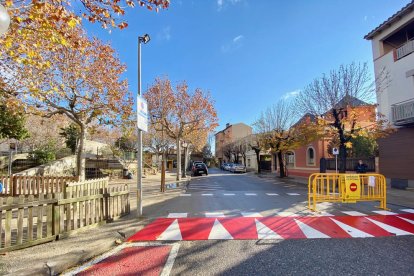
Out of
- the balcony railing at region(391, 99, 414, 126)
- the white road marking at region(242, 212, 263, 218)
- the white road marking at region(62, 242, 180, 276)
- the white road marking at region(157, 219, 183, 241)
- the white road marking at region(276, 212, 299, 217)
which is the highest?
the balcony railing at region(391, 99, 414, 126)

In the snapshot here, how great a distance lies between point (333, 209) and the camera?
9609mm

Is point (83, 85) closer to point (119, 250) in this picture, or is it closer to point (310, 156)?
point (119, 250)

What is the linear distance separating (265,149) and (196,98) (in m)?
9.82

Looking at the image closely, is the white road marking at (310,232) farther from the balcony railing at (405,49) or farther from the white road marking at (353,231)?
the balcony railing at (405,49)

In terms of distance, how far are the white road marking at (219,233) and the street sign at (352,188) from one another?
16.5 ft

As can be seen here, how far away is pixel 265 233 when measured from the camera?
6.38 meters

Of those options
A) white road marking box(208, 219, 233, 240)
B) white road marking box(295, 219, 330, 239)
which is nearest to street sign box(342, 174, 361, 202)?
white road marking box(295, 219, 330, 239)

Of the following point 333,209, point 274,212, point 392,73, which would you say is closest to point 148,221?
point 274,212

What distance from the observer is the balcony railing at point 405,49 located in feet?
53.6

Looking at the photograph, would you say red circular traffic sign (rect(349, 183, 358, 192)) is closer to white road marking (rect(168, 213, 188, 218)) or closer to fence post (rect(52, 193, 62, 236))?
white road marking (rect(168, 213, 188, 218))

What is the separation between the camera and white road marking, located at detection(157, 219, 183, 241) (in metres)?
6.08

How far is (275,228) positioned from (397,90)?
51.7 feet

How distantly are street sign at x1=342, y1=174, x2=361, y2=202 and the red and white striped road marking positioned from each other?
1.23 meters

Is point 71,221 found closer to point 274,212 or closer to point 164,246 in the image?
point 164,246
